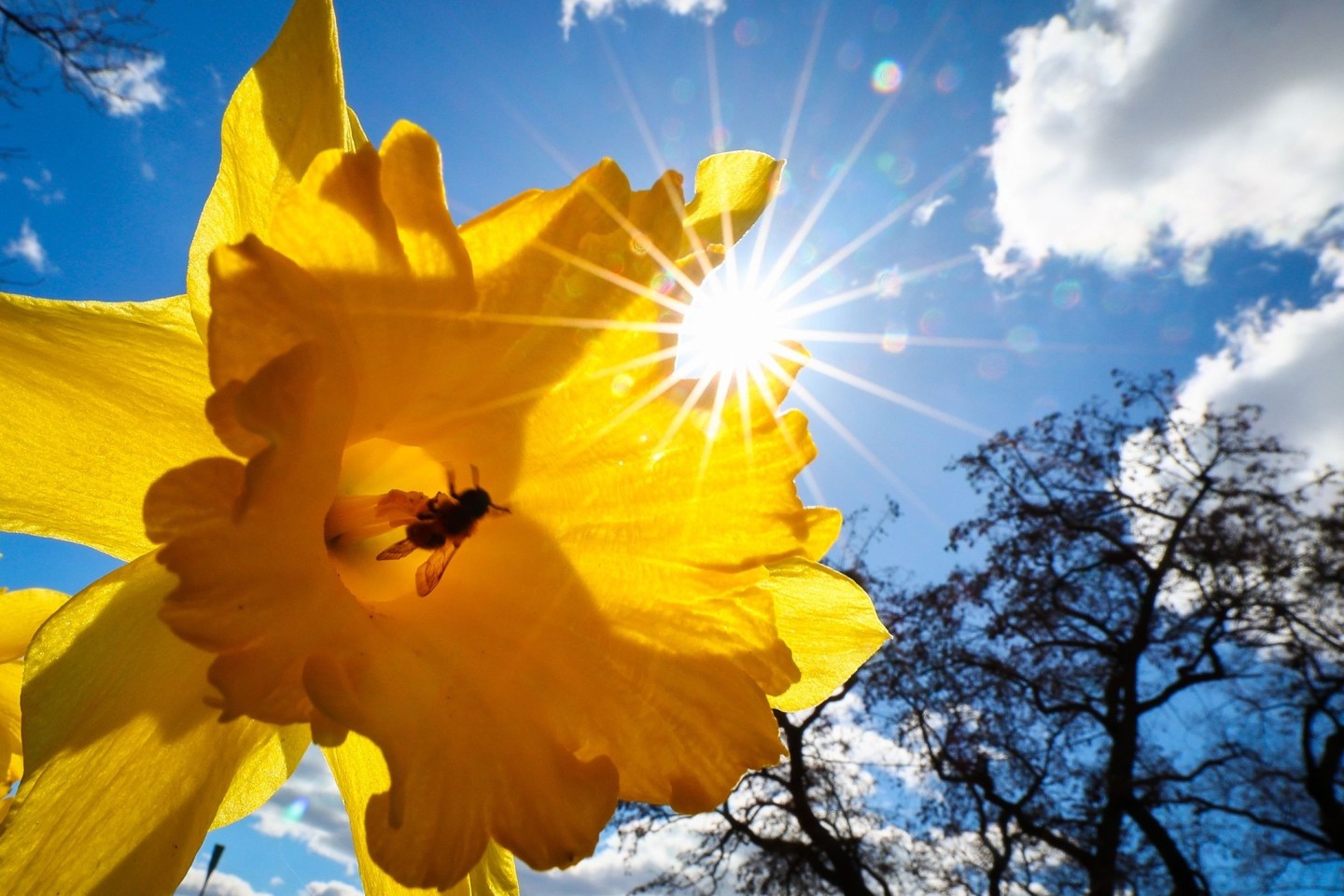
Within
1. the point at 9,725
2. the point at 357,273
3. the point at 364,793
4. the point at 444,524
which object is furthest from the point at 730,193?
the point at 9,725

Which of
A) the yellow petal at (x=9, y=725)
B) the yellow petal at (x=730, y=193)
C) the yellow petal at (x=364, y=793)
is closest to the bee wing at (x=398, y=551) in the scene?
the yellow petal at (x=364, y=793)

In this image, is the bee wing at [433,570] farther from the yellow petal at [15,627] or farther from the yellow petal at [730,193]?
the yellow petal at [730,193]

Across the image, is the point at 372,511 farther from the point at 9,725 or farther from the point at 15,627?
the point at 9,725

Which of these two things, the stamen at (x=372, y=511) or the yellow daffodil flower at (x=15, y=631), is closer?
the yellow daffodil flower at (x=15, y=631)

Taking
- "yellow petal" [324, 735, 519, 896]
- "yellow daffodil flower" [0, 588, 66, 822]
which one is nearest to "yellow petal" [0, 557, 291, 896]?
"yellow petal" [324, 735, 519, 896]

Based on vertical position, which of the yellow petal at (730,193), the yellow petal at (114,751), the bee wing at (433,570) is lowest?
the yellow petal at (114,751)

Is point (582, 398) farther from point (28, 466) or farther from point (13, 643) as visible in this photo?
point (13, 643)
